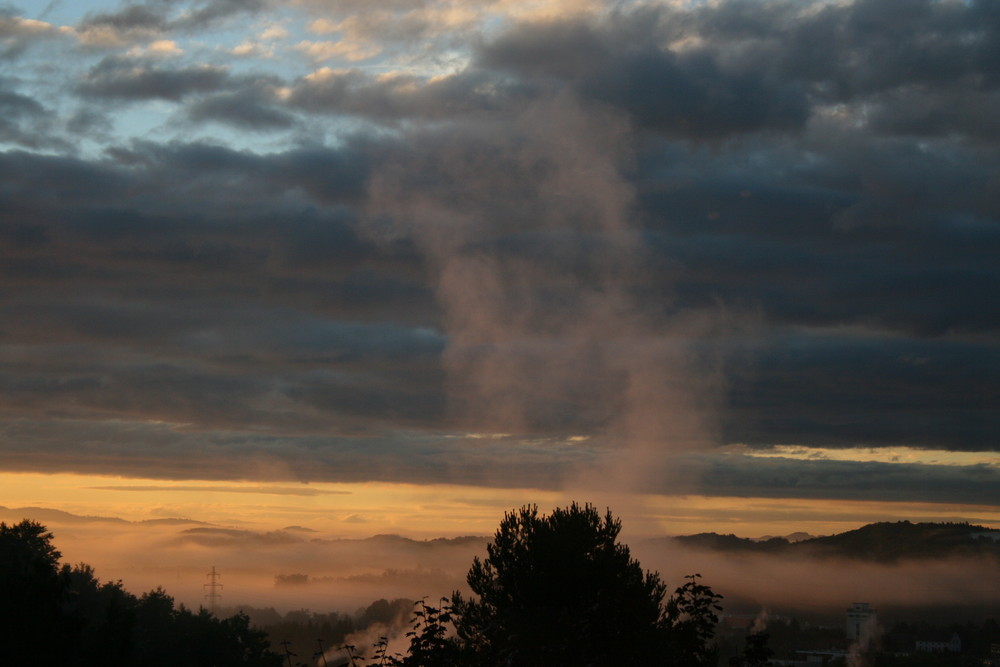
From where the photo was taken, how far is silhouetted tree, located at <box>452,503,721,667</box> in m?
59.9

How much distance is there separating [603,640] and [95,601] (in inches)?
4344

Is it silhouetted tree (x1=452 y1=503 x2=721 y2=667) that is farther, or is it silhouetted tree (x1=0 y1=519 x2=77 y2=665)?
silhouetted tree (x1=452 y1=503 x2=721 y2=667)

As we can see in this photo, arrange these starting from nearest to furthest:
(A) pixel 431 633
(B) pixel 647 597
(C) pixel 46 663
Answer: (A) pixel 431 633, (C) pixel 46 663, (B) pixel 647 597

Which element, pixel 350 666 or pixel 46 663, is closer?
pixel 46 663

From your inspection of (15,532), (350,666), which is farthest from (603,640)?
(15,532)

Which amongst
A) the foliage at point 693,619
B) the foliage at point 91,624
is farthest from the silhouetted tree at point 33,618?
the foliage at point 693,619

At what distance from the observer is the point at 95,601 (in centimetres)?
15550

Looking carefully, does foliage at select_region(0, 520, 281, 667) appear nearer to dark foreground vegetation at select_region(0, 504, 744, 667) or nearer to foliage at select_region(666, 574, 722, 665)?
dark foreground vegetation at select_region(0, 504, 744, 667)

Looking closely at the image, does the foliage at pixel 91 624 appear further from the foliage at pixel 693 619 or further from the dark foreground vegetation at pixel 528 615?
the foliage at pixel 693 619

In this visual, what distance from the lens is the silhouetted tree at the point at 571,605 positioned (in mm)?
59906

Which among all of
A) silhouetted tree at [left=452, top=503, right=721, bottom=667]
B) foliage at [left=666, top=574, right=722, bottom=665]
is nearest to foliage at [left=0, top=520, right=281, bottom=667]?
silhouetted tree at [left=452, top=503, right=721, bottom=667]

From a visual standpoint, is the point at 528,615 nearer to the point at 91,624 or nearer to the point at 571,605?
the point at 571,605

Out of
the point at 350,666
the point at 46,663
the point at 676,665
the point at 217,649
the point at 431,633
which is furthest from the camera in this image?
the point at 217,649

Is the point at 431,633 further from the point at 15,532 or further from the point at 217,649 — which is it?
the point at 15,532
